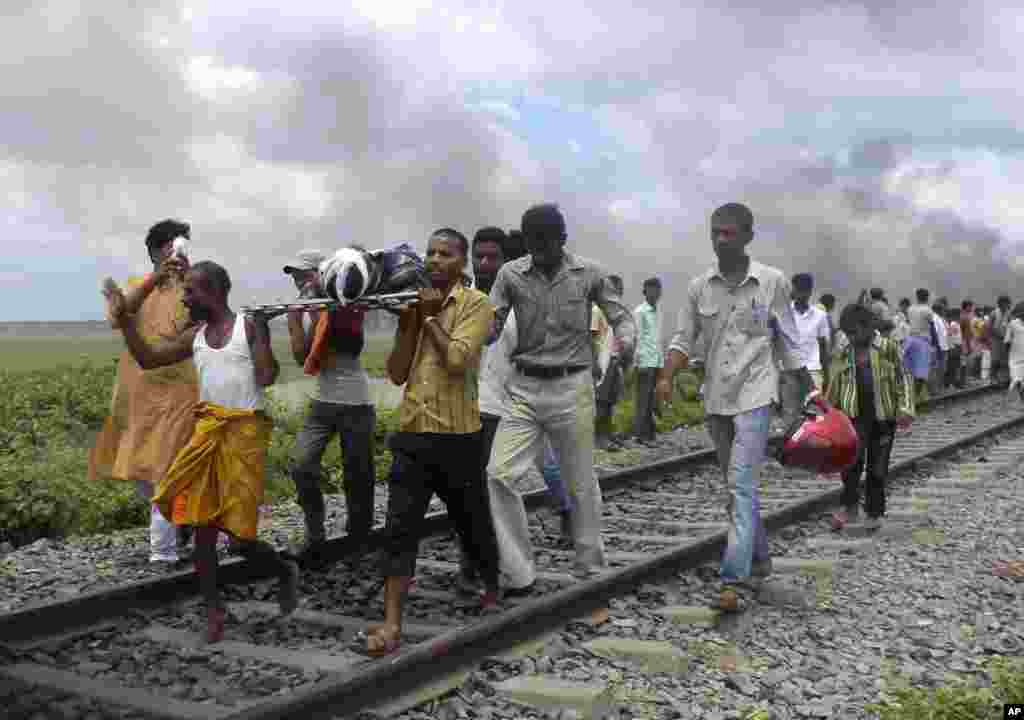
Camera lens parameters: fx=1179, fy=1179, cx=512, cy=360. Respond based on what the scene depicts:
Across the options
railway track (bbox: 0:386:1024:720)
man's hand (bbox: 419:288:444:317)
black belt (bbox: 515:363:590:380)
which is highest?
man's hand (bbox: 419:288:444:317)

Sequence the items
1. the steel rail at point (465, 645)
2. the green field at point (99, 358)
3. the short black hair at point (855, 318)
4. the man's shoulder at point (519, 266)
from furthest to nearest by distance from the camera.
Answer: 1. the green field at point (99, 358)
2. the short black hair at point (855, 318)
3. the man's shoulder at point (519, 266)
4. the steel rail at point (465, 645)

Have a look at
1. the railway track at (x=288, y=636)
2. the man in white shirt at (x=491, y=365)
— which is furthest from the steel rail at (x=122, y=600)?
the man in white shirt at (x=491, y=365)

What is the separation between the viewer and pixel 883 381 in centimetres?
830

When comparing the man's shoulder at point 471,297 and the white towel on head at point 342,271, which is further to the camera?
the man's shoulder at point 471,297

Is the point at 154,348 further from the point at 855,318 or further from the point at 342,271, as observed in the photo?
the point at 855,318

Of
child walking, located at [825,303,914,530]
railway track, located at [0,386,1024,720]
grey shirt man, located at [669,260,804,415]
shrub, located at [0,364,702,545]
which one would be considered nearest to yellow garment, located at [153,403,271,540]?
railway track, located at [0,386,1024,720]

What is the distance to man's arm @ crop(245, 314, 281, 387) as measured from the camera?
216 inches

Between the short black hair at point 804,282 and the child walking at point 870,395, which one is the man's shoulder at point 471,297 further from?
the short black hair at point 804,282

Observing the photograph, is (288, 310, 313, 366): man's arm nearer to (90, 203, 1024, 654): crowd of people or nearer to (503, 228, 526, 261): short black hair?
(90, 203, 1024, 654): crowd of people

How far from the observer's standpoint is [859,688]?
4.93 m

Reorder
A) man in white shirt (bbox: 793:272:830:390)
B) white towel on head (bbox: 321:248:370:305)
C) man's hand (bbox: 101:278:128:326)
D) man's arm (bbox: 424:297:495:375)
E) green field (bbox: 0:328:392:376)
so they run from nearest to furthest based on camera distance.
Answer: white towel on head (bbox: 321:248:370:305) → man's arm (bbox: 424:297:495:375) → man's hand (bbox: 101:278:128:326) → man in white shirt (bbox: 793:272:830:390) → green field (bbox: 0:328:392:376)

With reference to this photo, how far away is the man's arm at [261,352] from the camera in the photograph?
550cm

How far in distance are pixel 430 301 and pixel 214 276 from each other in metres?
1.24

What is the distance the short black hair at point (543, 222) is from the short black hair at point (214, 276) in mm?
1503
